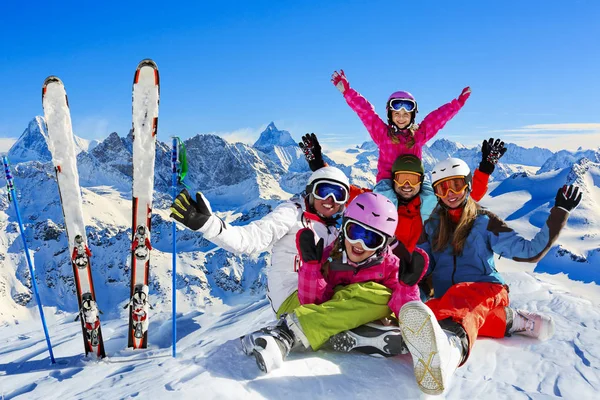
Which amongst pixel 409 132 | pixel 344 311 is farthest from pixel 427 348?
pixel 409 132

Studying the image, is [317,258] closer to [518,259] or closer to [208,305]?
[518,259]

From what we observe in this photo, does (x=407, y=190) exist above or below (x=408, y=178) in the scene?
below

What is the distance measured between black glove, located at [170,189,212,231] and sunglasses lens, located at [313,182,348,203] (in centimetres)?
137

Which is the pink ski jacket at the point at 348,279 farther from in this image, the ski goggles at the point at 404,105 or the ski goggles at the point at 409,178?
the ski goggles at the point at 404,105

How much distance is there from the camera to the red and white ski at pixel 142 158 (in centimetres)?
586

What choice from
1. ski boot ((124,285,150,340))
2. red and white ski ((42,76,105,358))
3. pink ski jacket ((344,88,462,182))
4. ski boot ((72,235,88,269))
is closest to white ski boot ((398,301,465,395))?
pink ski jacket ((344,88,462,182))

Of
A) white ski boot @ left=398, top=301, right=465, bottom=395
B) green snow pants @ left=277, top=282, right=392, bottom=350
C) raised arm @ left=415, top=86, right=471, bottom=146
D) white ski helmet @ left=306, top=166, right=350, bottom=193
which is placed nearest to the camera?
white ski boot @ left=398, top=301, right=465, bottom=395

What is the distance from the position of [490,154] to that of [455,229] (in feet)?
6.85

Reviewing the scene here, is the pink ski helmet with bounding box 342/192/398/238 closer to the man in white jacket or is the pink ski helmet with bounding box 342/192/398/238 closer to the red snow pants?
the man in white jacket

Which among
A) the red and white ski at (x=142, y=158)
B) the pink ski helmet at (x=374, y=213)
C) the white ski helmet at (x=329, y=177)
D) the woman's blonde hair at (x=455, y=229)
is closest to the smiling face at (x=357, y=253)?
the pink ski helmet at (x=374, y=213)

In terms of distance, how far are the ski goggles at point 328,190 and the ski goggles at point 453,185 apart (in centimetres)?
113

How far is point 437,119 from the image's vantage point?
6.20 meters

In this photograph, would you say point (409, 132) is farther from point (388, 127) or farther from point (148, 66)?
point (148, 66)

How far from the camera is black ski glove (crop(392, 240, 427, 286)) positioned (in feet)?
10.7
